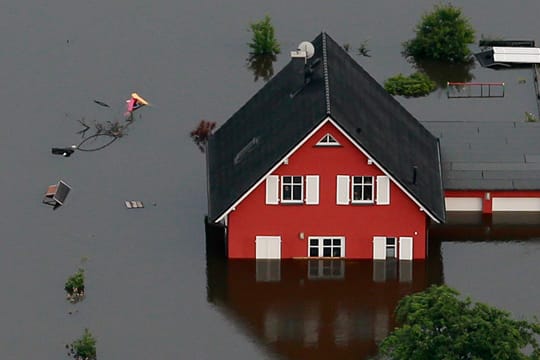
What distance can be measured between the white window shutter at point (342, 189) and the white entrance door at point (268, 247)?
12.1ft

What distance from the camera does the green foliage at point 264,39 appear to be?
111m

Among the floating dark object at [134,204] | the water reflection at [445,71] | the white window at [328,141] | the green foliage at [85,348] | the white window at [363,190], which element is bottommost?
the green foliage at [85,348]

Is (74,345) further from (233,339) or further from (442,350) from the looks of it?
(442,350)

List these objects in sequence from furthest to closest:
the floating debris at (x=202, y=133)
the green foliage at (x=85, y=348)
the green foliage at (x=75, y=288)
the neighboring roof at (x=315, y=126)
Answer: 1. the floating debris at (x=202, y=133)
2. the neighboring roof at (x=315, y=126)
3. the green foliage at (x=75, y=288)
4. the green foliage at (x=85, y=348)

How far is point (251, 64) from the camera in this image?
111 metres

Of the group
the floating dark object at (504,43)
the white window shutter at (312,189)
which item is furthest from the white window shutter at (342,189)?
the floating dark object at (504,43)

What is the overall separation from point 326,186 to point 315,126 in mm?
3499

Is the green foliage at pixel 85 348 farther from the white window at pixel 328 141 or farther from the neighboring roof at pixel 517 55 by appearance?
the neighboring roof at pixel 517 55

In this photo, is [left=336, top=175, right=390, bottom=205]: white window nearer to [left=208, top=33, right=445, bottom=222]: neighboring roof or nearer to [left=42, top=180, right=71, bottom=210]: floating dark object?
[left=208, top=33, right=445, bottom=222]: neighboring roof

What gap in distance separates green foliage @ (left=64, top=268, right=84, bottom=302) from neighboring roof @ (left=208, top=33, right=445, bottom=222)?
7.44 meters

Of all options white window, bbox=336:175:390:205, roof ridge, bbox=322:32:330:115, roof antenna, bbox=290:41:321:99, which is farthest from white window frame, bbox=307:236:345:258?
roof antenna, bbox=290:41:321:99

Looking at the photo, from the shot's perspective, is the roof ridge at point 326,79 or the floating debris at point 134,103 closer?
the roof ridge at point 326,79

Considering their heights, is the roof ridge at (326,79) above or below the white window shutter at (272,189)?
above

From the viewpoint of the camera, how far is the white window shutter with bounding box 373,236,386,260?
82312 millimetres
